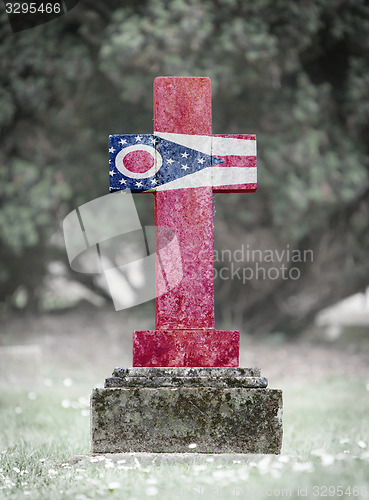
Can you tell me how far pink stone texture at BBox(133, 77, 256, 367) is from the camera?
360 centimetres

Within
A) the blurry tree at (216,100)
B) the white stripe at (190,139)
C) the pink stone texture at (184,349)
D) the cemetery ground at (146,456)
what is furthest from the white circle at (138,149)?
the blurry tree at (216,100)

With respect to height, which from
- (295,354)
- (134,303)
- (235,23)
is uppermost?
(235,23)

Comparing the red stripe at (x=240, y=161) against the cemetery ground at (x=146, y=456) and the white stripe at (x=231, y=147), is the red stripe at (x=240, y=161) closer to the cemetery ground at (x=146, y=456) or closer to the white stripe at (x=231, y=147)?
the white stripe at (x=231, y=147)

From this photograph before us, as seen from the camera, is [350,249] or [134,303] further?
[134,303]

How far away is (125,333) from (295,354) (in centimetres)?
296

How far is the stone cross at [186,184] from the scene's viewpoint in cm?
361

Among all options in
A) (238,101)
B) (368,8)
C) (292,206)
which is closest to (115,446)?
(292,206)

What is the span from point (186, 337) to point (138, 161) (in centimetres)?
117

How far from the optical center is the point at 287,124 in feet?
29.1

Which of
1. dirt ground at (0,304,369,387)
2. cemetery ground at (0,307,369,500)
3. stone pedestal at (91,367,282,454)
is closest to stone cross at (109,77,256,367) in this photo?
stone pedestal at (91,367,282,454)

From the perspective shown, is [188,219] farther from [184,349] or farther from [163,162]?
[184,349]

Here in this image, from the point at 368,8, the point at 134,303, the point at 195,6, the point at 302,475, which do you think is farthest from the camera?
the point at 134,303

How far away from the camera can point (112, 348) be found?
381 inches

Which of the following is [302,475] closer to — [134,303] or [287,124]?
[287,124]
